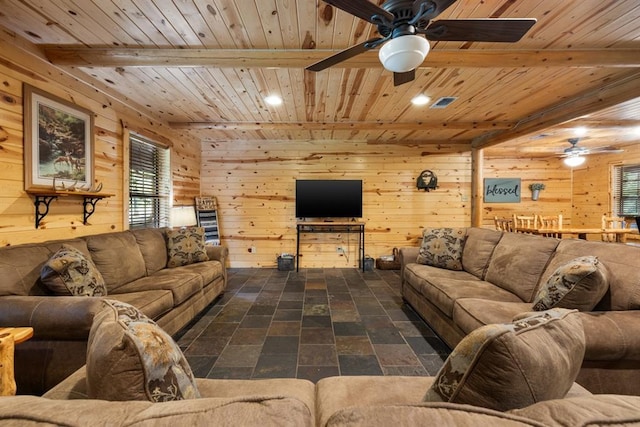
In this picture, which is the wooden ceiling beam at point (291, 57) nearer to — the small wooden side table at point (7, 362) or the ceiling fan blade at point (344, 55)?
the ceiling fan blade at point (344, 55)

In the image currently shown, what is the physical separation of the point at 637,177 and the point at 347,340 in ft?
22.7

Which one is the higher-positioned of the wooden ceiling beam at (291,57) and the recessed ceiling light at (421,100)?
the recessed ceiling light at (421,100)

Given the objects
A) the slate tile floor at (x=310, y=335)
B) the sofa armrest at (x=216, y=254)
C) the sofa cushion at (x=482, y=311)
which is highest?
the sofa armrest at (x=216, y=254)

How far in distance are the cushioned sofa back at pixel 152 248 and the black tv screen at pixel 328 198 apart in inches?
94.6

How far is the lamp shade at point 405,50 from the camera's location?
1369 mm

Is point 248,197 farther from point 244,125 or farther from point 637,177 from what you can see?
point 637,177

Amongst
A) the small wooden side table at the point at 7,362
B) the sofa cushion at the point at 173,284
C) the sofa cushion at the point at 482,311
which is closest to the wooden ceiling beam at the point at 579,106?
the sofa cushion at the point at 482,311

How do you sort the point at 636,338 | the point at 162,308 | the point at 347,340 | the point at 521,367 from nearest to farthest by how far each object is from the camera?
1. the point at 521,367
2. the point at 636,338
3. the point at 162,308
4. the point at 347,340

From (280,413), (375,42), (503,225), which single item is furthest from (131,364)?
(503,225)

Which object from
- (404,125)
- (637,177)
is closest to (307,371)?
(404,125)

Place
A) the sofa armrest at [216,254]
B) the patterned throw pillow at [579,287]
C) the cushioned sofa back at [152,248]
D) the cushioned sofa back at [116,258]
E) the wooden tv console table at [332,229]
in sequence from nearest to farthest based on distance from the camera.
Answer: the patterned throw pillow at [579,287] < the cushioned sofa back at [116,258] < the cushioned sofa back at [152,248] < the sofa armrest at [216,254] < the wooden tv console table at [332,229]

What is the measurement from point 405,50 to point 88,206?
318 cm

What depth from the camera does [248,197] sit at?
5.18 meters

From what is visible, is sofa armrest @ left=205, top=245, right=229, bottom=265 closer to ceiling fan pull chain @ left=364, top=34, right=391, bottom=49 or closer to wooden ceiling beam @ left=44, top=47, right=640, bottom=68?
wooden ceiling beam @ left=44, top=47, right=640, bottom=68
